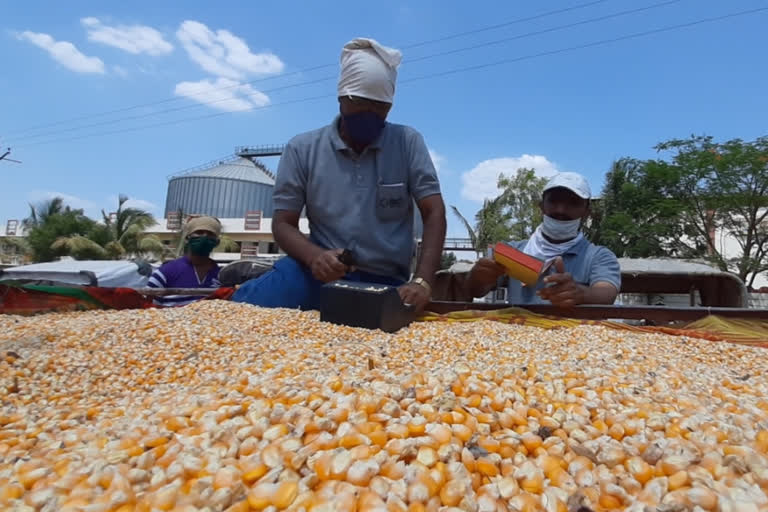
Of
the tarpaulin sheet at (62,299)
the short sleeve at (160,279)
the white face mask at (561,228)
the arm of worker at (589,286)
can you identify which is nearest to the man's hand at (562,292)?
the arm of worker at (589,286)

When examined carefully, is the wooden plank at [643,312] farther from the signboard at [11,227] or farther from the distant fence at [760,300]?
the signboard at [11,227]

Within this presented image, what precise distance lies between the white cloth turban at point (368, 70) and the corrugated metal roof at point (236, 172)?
137 ft

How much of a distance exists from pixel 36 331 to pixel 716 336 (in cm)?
293

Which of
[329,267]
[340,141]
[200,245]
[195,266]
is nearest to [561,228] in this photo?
[340,141]

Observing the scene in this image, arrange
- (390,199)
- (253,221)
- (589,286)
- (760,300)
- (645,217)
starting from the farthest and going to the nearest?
(253,221), (645,217), (760,300), (589,286), (390,199)

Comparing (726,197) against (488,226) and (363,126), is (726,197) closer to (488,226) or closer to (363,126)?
(488,226)

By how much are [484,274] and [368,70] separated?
135 cm

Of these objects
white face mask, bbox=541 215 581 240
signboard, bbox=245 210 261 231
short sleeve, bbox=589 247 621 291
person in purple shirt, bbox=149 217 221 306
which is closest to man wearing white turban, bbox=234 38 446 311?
white face mask, bbox=541 215 581 240

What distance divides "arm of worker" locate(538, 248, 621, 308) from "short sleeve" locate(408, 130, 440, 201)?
79 cm

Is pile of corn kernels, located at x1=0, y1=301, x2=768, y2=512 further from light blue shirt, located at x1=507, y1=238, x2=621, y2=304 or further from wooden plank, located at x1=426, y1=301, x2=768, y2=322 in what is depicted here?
light blue shirt, located at x1=507, y1=238, x2=621, y2=304

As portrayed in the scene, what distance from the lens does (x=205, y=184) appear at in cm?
4156

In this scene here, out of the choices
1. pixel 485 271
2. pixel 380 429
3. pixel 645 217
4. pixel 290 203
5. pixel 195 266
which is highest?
pixel 645 217

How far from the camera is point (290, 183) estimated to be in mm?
2672

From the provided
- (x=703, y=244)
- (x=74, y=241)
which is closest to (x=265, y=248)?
(x=74, y=241)
